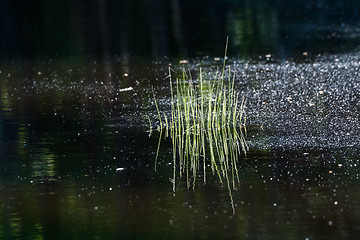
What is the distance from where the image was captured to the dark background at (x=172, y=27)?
13359mm

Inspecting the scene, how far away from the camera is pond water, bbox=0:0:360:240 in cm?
522

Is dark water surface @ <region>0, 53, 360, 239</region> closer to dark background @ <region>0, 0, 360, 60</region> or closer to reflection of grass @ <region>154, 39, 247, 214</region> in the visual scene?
reflection of grass @ <region>154, 39, 247, 214</region>

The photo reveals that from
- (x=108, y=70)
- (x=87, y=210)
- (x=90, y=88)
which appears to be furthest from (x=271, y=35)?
(x=87, y=210)

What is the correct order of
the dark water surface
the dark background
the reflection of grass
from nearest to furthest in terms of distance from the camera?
the dark water surface < the reflection of grass < the dark background

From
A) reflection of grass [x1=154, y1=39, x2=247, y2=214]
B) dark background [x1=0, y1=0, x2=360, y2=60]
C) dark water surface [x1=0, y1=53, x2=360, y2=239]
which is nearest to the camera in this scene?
dark water surface [x1=0, y1=53, x2=360, y2=239]

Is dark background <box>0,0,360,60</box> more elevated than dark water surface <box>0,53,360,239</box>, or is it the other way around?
dark background <box>0,0,360,60</box>

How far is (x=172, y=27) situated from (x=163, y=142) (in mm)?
9231

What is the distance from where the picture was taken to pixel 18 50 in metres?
14.0

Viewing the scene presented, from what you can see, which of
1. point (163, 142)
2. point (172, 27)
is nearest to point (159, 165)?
point (163, 142)

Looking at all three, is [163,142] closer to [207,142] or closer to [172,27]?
[207,142]

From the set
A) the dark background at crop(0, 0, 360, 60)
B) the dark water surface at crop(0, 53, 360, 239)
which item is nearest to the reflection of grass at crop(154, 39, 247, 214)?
the dark water surface at crop(0, 53, 360, 239)

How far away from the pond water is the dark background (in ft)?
0.25

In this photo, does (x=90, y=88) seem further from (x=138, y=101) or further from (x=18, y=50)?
(x=18, y=50)

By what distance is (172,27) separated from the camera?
53.6ft
